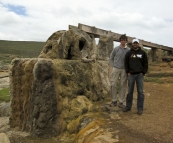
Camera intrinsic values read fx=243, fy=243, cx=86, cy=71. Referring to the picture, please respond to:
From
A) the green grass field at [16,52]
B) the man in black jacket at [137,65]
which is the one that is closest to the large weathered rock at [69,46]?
the man in black jacket at [137,65]

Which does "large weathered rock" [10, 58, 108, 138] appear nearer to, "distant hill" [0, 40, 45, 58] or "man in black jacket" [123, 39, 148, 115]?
"man in black jacket" [123, 39, 148, 115]

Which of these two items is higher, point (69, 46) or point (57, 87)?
point (69, 46)

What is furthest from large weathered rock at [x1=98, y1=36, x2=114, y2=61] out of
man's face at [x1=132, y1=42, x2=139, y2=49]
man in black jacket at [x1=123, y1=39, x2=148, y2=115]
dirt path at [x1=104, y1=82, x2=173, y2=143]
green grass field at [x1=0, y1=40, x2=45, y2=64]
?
green grass field at [x1=0, y1=40, x2=45, y2=64]

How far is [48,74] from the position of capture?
7.16m

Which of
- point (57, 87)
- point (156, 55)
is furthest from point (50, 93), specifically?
point (156, 55)

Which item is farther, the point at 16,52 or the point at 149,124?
the point at 16,52

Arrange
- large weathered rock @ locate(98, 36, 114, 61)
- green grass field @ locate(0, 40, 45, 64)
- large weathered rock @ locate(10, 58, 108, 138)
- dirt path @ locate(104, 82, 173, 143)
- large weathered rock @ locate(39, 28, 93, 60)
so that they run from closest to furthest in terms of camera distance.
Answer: dirt path @ locate(104, 82, 173, 143)
large weathered rock @ locate(10, 58, 108, 138)
large weathered rock @ locate(39, 28, 93, 60)
large weathered rock @ locate(98, 36, 114, 61)
green grass field @ locate(0, 40, 45, 64)

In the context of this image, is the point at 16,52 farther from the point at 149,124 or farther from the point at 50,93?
the point at 149,124

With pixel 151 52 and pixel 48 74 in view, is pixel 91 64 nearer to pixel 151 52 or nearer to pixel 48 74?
pixel 48 74

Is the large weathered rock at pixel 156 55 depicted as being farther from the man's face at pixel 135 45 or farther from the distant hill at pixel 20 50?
the distant hill at pixel 20 50

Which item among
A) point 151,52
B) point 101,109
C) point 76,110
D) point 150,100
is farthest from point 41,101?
point 151,52

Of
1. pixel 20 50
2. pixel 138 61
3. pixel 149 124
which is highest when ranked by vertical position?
pixel 138 61

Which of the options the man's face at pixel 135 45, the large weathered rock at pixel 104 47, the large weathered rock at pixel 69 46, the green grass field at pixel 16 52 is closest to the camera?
the man's face at pixel 135 45

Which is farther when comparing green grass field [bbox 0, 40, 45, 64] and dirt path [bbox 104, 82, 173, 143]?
green grass field [bbox 0, 40, 45, 64]
